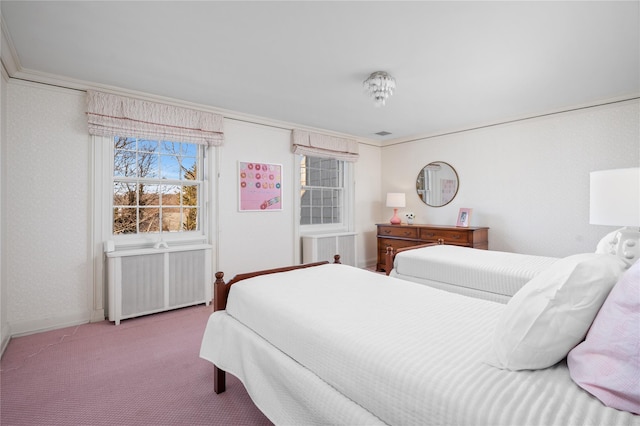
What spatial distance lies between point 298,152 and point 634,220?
12.3ft

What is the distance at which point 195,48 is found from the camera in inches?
95.7

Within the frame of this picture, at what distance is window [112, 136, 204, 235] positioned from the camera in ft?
11.2

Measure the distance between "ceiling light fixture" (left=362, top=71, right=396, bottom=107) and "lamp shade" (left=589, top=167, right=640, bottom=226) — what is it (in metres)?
1.72

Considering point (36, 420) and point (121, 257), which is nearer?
point (36, 420)

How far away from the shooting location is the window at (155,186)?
3420 mm

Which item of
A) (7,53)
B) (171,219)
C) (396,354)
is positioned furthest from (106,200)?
(396,354)

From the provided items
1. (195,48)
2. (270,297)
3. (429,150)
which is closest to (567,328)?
(270,297)

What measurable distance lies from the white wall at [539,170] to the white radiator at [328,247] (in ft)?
4.68

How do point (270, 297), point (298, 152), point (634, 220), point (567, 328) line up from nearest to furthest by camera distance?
point (567, 328) → point (634, 220) → point (270, 297) → point (298, 152)

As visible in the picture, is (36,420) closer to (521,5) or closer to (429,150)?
(521,5)

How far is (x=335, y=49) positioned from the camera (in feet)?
7.97

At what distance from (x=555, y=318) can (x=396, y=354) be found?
1.77 feet

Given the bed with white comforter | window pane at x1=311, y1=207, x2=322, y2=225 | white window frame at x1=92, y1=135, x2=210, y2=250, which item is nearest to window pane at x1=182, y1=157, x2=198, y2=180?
white window frame at x1=92, y1=135, x2=210, y2=250

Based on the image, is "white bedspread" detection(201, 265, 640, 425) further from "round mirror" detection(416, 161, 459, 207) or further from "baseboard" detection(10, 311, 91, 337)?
"round mirror" detection(416, 161, 459, 207)
